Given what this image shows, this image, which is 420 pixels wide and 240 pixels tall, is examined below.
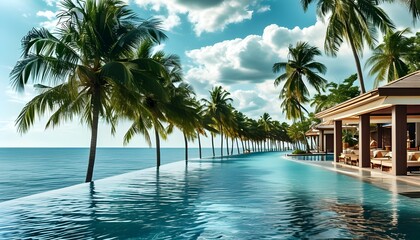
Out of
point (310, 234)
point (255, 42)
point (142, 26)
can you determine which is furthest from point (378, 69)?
point (310, 234)

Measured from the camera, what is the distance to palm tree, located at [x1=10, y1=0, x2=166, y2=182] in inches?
440

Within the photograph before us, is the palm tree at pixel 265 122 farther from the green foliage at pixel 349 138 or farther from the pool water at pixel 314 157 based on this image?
the pool water at pixel 314 157

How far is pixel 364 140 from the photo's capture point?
52.0 feet

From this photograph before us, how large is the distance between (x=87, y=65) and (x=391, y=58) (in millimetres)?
24277

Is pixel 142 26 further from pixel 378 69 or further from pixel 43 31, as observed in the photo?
pixel 378 69

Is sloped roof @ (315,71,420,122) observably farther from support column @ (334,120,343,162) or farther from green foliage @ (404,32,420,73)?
green foliage @ (404,32,420,73)

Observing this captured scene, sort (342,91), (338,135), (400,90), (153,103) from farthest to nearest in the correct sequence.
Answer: (342,91), (338,135), (153,103), (400,90)

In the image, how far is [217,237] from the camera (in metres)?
5.50

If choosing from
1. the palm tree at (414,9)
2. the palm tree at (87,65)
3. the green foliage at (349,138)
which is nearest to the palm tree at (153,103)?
the palm tree at (87,65)

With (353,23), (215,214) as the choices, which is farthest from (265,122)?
(215,214)

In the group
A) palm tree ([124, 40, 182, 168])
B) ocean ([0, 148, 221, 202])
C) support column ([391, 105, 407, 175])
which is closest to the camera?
support column ([391, 105, 407, 175])

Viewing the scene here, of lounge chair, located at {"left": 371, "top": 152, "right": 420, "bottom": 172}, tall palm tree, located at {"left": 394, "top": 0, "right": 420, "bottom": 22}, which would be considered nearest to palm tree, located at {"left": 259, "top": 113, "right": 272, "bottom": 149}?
tall palm tree, located at {"left": 394, "top": 0, "right": 420, "bottom": 22}

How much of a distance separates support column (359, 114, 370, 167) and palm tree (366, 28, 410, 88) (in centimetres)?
1396

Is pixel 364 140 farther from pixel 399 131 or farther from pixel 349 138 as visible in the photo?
pixel 349 138
